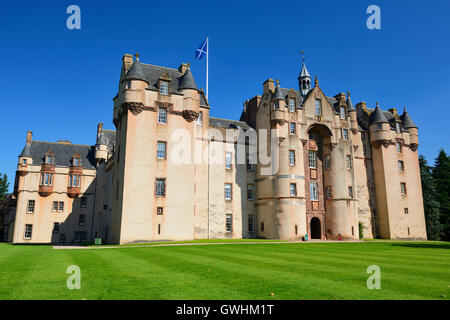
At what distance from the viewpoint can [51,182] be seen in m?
53.0

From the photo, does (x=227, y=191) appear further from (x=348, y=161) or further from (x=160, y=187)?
(x=348, y=161)

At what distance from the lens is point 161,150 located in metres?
39.2

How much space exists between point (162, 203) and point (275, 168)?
15411 mm

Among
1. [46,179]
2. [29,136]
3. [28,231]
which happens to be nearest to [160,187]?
[46,179]

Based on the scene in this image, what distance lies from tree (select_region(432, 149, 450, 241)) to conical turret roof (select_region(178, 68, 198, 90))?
4798 centimetres

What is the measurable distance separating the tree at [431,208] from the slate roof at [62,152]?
2292 inches

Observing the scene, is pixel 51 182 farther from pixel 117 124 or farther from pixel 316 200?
pixel 316 200

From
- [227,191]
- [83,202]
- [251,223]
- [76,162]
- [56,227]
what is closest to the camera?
[227,191]

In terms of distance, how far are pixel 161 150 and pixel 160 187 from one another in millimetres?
4411

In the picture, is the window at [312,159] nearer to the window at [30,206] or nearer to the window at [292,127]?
the window at [292,127]

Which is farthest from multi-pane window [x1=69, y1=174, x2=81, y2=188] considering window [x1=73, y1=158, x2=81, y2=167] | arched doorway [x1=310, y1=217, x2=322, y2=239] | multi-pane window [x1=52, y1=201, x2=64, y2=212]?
arched doorway [x1=310, y1=217, x2=322, y2=239]

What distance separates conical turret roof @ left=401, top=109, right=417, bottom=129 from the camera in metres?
56.5

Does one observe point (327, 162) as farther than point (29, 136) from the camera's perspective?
No

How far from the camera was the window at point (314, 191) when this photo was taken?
45.9 m
